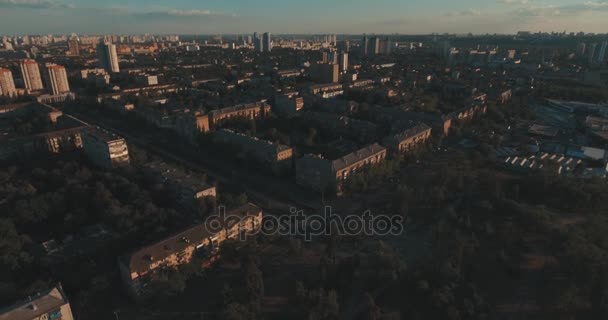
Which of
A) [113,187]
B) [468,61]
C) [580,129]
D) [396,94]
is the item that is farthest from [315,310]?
[468,61]

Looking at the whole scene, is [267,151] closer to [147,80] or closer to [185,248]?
[185,248]

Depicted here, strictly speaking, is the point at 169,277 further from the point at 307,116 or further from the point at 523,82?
the point at 523,82

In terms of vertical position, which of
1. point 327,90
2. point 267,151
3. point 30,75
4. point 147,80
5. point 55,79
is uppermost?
point 30,75

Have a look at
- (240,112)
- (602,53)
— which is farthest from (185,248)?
(602,53)

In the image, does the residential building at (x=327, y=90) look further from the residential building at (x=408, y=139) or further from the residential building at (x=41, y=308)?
the residential building at (x=41, y=308)

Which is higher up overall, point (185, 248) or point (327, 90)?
point (327, 90)

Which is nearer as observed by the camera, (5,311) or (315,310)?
(5,311)

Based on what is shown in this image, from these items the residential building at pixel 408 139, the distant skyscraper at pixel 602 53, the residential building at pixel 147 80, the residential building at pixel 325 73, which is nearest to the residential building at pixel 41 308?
the residential building at pixel 408 139
